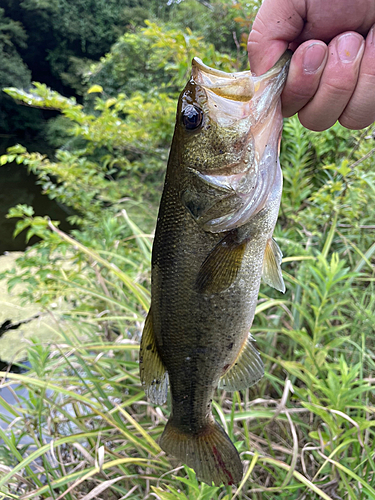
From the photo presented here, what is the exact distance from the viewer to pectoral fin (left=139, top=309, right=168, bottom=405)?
1.15 m

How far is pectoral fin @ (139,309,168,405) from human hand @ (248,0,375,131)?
2.86 feet

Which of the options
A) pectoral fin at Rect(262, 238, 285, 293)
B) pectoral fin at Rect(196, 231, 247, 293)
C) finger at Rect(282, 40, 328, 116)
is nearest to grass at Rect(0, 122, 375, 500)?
pectoral fin at Rect(262, 238, 285, 293)

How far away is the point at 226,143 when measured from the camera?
40.2 inches

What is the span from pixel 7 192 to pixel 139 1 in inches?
503

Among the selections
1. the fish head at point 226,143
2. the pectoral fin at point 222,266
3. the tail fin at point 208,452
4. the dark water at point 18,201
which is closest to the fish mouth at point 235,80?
the fish head at point 226,143

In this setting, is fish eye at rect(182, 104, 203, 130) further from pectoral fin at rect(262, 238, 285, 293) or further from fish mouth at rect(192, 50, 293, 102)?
pectoral fin at rect(262, 238, 285, 293)

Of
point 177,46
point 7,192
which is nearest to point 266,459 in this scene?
point 177,46

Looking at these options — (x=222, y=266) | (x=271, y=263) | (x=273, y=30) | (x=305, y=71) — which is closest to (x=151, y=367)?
(x=222, y=266)

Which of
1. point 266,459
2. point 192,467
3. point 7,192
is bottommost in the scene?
point 7,192

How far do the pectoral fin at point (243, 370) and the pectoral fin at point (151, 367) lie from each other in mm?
221

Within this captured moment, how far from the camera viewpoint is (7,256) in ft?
18.8

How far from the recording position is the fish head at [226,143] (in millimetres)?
989

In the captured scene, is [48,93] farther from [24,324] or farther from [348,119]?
[348,119]

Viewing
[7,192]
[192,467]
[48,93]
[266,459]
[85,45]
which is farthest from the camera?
→ [85,45]
